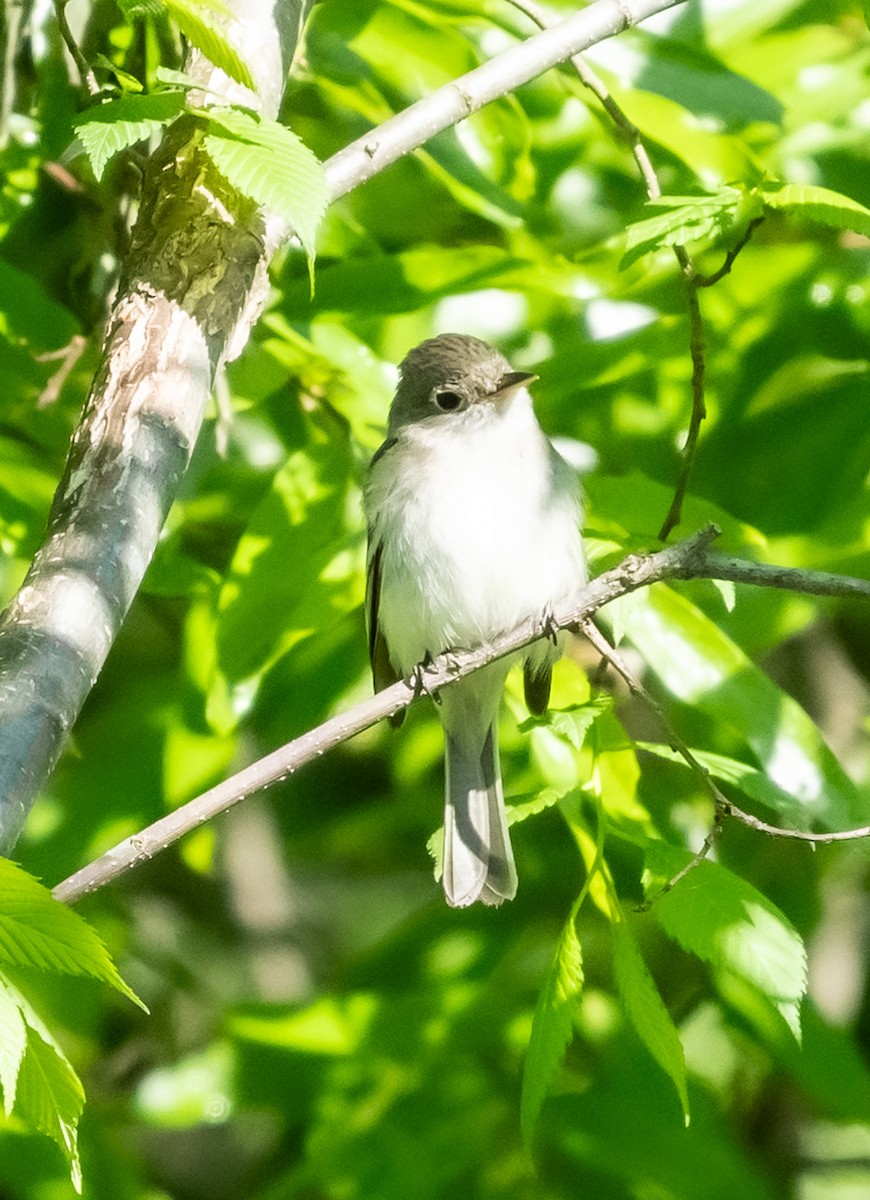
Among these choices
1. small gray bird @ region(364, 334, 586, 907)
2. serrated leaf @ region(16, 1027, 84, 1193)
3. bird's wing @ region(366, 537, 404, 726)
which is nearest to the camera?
serrated leaf @ region(16, 1027, 84, 1193)

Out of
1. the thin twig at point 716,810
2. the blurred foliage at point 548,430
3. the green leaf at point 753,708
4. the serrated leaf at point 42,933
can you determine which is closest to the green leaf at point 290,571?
the blurred foliage at point 548,430

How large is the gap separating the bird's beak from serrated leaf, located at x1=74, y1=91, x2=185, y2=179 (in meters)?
1.12

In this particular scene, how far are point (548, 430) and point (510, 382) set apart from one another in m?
0.35

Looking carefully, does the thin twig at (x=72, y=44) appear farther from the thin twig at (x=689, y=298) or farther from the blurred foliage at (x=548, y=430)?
the thin twig at (x=689, y=298)

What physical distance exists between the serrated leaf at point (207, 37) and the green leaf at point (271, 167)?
0.18ft

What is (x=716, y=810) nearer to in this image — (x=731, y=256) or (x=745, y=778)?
(x=745, y=778)

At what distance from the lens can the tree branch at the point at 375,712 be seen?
5.52 feet

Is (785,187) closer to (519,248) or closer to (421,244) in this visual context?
(519,248)

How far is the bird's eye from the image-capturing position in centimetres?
329

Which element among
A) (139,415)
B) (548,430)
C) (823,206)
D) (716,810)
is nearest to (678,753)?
(716,810)

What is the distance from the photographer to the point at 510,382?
2.97 metres

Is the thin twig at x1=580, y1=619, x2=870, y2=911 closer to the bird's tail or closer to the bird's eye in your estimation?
the bird's tail

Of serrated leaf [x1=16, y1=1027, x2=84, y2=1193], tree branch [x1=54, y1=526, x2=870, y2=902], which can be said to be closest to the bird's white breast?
tree branch [x1=54, y1=526, x2=870, y2=902]

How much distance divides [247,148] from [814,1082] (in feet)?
6.86
